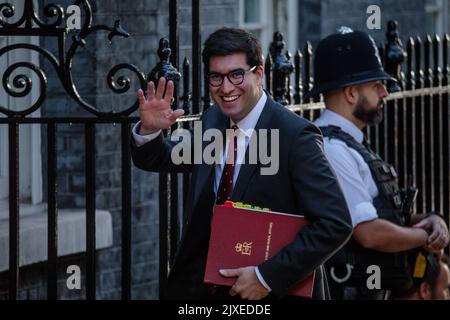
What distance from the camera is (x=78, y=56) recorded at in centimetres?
852

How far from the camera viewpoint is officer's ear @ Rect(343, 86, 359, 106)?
7.00 meters

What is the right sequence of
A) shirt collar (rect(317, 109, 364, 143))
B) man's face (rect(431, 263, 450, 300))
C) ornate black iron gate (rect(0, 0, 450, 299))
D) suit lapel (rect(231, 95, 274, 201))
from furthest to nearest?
man's face (rect(431, 263, 450, 300)) → shirt collar (rect(317, 109, 364, 143)) → ornate black iron gate (rect(0, 0, 450, 299)) → suit lapel (rect(231, 95, 274, 201))

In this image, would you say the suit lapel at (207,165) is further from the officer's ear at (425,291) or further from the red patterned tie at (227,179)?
the officer's ear at (425,291)

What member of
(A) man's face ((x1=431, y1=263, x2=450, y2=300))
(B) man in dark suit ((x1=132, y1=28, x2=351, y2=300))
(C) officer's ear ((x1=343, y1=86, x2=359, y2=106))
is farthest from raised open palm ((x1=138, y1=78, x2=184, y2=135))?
(A) man's face ((x1=431, y1=263, x2=450, y2=300))

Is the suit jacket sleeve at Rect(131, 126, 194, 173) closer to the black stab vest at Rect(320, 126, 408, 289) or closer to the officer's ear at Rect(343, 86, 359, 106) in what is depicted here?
the black stab vest at Rect(320, 126, 408, 289)

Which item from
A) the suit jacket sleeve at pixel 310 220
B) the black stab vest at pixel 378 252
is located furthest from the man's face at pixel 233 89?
the black stab vest at pixel 378 252

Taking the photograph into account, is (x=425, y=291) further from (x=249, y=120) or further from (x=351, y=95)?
(x=249, y=120)

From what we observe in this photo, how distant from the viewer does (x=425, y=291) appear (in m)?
7.65

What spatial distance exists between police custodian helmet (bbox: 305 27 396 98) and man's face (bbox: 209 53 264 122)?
157 centimetres

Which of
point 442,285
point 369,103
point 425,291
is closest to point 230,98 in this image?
point 369,103

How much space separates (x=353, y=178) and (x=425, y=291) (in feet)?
4.17

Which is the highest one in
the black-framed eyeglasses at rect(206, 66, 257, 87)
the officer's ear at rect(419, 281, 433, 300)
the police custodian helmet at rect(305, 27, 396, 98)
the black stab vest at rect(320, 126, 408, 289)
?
the police custodian helmet at rect(305, 27, 396, 98)
